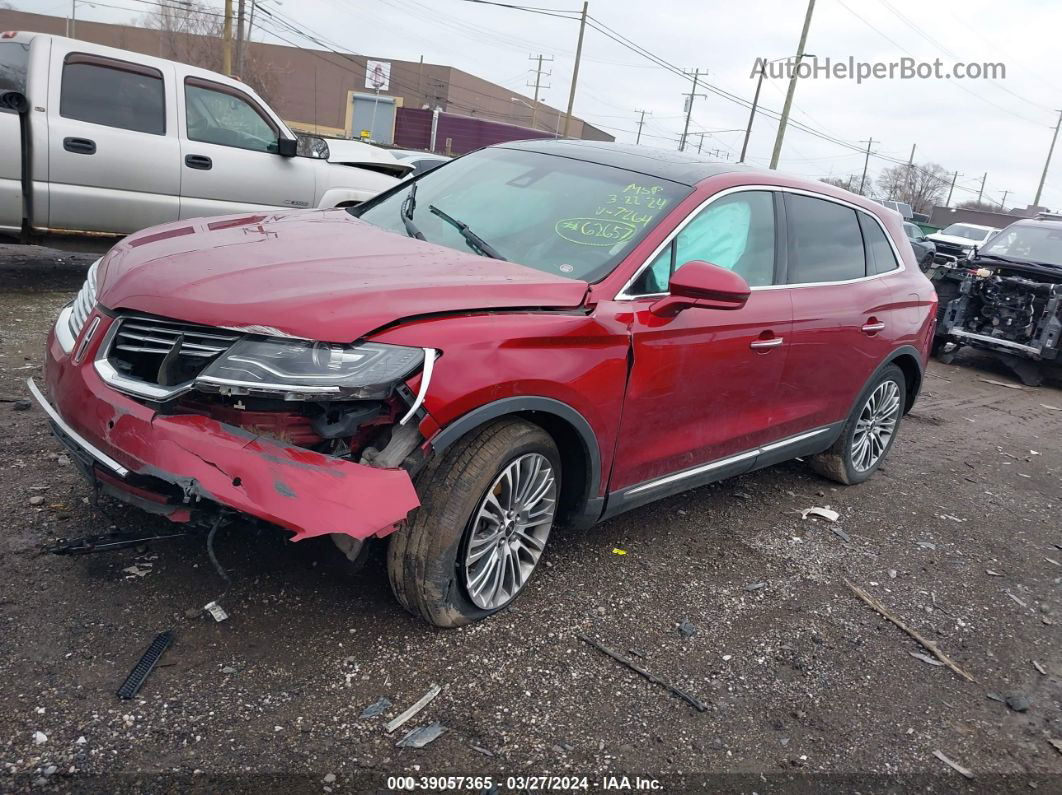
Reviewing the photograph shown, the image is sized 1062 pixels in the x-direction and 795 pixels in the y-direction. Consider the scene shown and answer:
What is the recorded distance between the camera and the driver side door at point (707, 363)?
11.0 feet

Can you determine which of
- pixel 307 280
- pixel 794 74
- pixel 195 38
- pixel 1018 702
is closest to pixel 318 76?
pixel 195 38

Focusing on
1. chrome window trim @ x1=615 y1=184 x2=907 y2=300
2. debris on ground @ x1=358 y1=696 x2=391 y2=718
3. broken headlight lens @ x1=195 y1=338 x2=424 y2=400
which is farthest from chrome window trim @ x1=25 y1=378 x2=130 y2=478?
chrome window trim @ x1=615 y1=184 x2=907 y2=300

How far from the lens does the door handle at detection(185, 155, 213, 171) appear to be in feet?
24.6

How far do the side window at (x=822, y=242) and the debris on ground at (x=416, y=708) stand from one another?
266cm

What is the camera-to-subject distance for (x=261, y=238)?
319 cm

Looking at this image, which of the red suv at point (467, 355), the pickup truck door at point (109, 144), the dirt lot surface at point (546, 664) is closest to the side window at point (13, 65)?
the pickup truck door at point (109, 144)

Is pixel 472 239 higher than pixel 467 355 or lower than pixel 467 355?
higher

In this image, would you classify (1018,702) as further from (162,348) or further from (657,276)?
(162,348)

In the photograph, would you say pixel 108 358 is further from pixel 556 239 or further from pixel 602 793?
pixel 602 793

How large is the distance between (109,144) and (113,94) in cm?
46

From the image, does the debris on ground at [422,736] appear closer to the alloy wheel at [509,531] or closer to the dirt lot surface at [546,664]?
the dirt lot surface at [546,664]

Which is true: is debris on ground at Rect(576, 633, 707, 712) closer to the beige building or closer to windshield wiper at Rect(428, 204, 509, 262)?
windshield wiper at Rect(428, 204, 509, 262)

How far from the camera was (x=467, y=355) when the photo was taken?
2672 millimetres

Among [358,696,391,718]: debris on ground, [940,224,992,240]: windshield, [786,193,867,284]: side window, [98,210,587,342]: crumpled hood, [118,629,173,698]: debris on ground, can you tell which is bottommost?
[358,696,391,718]: debris on ground
